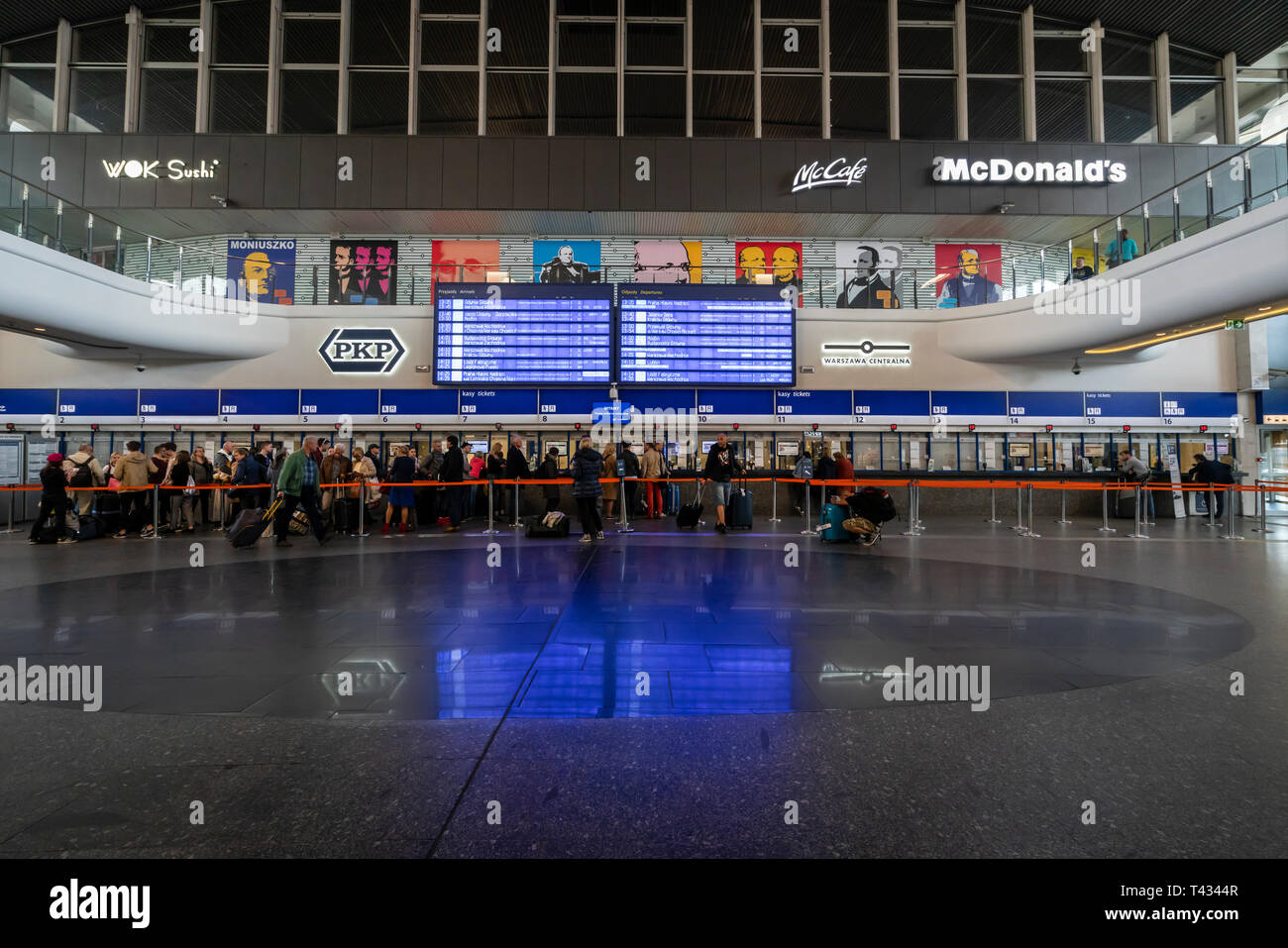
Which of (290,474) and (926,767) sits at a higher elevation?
(290,474)

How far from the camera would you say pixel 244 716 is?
311 cm

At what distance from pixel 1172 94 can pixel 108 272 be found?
31.0 m

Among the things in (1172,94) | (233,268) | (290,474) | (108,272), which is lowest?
(290,474)

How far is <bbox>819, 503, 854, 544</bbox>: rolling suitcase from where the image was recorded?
10164 mm

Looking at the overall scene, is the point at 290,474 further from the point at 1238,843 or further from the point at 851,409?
the point at 851,409

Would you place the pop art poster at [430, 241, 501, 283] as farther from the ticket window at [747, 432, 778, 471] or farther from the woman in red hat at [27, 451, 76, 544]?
the woman in red hat at [27, 451, 76, 544]

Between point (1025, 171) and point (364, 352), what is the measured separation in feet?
64.5

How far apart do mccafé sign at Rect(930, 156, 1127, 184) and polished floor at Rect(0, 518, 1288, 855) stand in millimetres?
15000

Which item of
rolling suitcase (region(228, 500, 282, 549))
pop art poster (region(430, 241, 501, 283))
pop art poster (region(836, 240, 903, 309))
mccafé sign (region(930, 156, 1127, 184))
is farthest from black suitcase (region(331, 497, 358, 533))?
mccafé sign (region(930, 156, 1127, 184))

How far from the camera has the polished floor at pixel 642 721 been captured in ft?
6.98

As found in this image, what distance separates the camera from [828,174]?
17188 millimetres

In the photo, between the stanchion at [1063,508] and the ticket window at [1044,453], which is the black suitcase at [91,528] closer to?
the stanchion at [1063,508]

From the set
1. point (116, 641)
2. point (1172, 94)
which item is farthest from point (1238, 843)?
point (1172, 94)

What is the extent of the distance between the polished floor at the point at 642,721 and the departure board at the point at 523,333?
8.68 meters
